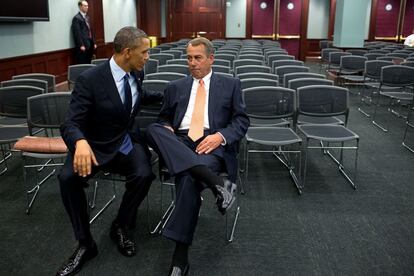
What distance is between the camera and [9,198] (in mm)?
3408

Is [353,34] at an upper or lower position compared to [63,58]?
A: upper

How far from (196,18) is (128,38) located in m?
15.4

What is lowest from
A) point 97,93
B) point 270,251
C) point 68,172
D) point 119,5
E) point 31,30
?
point 270,251

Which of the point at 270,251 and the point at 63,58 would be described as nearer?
the point at 270,251

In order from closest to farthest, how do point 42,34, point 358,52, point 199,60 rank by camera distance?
point 199,60 → point 42,34 → point 358,52

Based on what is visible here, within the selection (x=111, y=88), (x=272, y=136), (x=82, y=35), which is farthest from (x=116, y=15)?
(x=111, y=88)

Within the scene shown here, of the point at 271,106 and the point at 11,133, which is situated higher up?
the point at 271,106

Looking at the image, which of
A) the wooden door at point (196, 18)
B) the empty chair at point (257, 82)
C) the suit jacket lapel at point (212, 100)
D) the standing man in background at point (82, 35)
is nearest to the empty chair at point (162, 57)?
the standing man in background at point (82, 35)

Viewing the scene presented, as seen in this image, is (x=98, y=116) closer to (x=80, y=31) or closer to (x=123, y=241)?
(x=123, y=241)

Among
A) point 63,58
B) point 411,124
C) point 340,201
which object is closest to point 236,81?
point 340,201

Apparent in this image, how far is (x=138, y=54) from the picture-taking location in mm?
2492

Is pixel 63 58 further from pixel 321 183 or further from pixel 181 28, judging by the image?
pixel 181 28

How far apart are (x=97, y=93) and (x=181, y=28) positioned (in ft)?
51.1

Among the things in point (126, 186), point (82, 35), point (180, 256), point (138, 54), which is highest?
point (82, 35)
